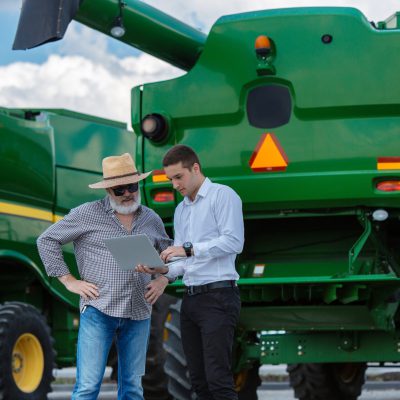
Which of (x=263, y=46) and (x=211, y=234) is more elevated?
(x=263, y=46)

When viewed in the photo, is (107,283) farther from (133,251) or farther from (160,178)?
(160,178)

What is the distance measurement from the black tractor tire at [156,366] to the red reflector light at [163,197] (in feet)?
7.97

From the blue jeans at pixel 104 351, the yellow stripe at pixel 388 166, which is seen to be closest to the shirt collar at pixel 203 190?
the blue jeans at pixel 104 351

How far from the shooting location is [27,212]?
12.7m

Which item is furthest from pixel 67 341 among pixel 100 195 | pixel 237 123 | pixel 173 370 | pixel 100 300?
pixel 100 300

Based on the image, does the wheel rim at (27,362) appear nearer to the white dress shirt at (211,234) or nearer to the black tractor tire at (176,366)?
the black tractor tire at (176,366)

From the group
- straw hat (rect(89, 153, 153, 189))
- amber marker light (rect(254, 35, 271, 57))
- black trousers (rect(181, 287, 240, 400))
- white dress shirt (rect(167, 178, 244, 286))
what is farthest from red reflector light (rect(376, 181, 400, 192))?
straw hat (rect(89, 153, 153, 189))

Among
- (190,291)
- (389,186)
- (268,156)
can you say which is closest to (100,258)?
(190,291)

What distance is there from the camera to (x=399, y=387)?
16297 millimetres

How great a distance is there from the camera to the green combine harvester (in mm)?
8883

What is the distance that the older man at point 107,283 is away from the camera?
6.77 meters

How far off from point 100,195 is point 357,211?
5.66 metres

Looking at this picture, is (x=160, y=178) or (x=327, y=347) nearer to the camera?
(x=327, y=347)

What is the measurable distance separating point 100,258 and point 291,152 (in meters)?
2.63
